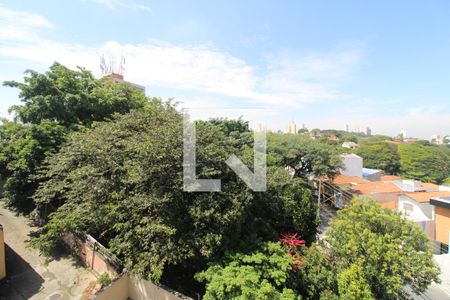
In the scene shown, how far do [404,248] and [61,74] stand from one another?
13076 mm

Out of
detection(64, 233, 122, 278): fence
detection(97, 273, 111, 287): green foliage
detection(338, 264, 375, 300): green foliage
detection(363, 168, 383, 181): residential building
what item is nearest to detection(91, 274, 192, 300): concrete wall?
detection(64, 233, 122, 278): fence

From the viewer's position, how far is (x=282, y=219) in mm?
7398

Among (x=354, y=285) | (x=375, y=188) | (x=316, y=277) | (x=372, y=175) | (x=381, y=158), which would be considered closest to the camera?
(x=354, y=285)

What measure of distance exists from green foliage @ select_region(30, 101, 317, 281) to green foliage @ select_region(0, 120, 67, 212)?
4.03 feet

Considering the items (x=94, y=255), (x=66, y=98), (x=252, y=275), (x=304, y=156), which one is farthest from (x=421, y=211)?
(x=66, y=98)

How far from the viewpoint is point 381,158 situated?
1211 inches

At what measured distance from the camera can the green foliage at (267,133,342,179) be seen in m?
14.4

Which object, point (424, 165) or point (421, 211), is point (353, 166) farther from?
point (424, 165)

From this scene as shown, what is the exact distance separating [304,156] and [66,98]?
42.9 ft

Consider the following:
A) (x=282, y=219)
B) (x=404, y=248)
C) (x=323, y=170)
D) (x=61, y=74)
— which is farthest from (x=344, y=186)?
(x=61, y=74)

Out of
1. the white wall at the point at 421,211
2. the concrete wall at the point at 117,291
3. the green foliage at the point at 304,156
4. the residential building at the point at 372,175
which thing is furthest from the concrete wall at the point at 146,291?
the residential building at the point at 372,175

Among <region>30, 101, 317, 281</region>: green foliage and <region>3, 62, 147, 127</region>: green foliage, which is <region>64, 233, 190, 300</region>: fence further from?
<region>3, 62, 147, 127</region>: green foliage

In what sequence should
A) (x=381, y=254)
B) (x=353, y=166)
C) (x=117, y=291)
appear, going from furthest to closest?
(x=353, y=166)
(x=117, y=291)
(x=381, y=254)

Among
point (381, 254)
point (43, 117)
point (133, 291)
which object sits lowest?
point (133, 291)
